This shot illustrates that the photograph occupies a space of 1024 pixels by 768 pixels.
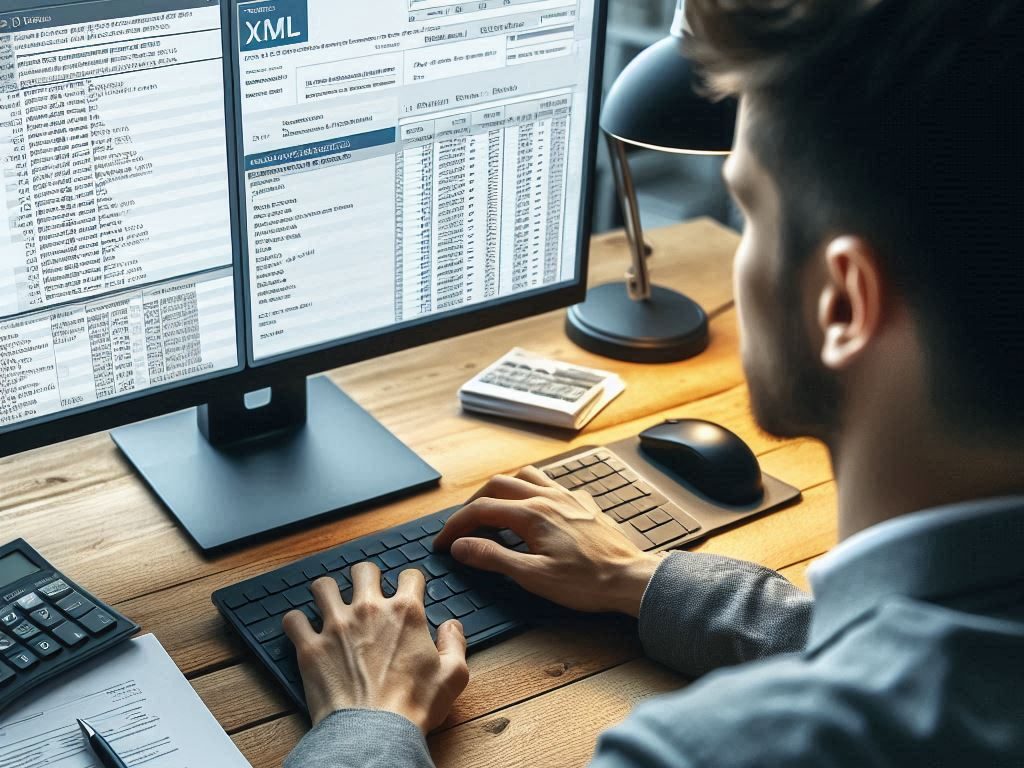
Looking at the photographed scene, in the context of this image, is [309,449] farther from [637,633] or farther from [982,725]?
[982,725]

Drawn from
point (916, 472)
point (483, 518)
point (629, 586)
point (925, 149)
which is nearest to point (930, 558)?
point (916, 472)

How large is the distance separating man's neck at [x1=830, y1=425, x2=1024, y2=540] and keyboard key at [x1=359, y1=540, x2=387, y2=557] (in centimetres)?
42

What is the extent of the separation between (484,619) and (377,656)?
11 cm

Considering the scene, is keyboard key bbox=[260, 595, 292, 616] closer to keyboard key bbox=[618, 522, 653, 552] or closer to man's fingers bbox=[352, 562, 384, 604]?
man's fingers bbox=[352, 562, 384, 604]

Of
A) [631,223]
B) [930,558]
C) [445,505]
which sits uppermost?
[930,558]

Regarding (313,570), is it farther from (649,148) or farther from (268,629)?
(649,148)

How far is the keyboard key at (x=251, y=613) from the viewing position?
0.93 m

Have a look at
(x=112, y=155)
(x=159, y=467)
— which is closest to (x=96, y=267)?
(x=112, y=155)

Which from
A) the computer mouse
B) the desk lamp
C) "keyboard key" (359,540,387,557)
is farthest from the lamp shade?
"keyboard key" (359,540,387,557)

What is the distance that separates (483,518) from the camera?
1015 mm

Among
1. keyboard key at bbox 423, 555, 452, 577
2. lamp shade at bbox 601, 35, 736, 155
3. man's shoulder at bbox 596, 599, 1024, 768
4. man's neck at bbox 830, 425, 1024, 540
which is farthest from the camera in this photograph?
lamp shade at bbox 601, 35, 736, 155

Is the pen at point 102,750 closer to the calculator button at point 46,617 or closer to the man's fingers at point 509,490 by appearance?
the calculator button at point 46,617

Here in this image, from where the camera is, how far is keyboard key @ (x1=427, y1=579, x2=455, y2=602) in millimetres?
962

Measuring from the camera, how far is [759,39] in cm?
68
